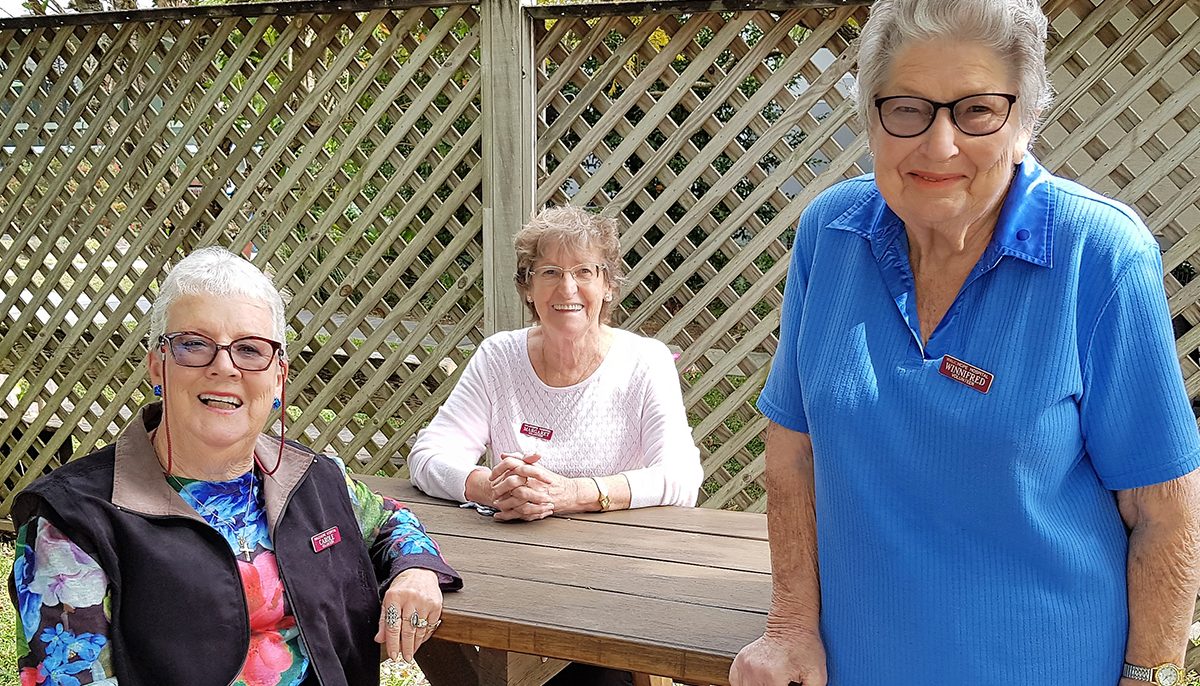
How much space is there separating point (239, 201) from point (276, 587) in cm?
281

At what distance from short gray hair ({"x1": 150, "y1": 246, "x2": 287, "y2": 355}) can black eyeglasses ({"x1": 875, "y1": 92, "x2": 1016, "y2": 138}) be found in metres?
0.99

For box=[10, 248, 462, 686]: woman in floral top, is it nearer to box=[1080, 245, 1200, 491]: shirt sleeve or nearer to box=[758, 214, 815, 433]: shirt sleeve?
box=[758, 214, 815, 433]: shirt sleeve

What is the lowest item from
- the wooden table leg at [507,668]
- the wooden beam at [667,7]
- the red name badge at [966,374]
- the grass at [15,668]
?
the grass at [15,668]

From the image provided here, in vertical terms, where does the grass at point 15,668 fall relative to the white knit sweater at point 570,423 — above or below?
below

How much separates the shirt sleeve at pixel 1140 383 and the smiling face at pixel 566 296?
4.55 ft

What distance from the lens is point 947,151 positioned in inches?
46.8

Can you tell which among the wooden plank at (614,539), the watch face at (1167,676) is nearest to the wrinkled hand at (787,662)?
the watch face at (1167,676)

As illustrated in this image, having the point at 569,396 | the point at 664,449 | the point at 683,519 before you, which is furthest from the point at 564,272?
the point at 683,519

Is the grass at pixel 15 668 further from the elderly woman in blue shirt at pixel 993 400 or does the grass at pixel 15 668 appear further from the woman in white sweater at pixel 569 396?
the elderly woman in blue shirt at pixel 993 400

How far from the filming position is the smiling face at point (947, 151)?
1.18 metres

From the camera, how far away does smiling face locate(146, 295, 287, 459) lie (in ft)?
5.40

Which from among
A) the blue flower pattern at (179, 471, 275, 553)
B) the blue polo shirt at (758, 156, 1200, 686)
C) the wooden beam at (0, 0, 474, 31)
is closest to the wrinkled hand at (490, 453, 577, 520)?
the blue flower pattern at (179, 471, 275, 553)

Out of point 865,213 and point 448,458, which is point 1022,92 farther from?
point 448,458

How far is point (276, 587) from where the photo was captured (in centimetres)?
167
